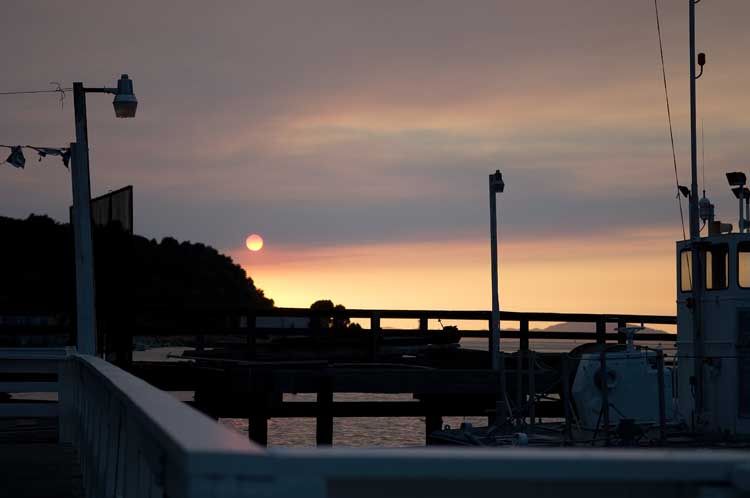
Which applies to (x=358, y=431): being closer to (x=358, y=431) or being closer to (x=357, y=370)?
(x=358, y=431)

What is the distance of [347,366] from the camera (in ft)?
80.1

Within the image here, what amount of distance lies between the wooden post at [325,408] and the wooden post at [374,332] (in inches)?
129

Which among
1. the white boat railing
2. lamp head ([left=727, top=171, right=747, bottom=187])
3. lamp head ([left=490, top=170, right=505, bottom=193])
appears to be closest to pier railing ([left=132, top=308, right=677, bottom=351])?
lamp head ([left=490, top=170, right=505, bottom=193])

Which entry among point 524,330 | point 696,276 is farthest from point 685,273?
point 524,330

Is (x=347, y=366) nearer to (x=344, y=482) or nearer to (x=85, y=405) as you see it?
(x=85, y=405)

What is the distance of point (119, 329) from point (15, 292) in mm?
38209

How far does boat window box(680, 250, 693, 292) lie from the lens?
47.4 ft

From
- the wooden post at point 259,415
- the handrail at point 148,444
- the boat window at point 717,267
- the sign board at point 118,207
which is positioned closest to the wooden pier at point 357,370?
the wooden post at point 259,415

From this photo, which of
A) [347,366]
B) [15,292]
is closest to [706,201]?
[347,366]

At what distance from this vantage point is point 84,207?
13.9 metres

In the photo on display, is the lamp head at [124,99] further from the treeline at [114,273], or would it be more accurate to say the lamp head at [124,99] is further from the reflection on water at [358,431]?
the reflection on water at [358,431]

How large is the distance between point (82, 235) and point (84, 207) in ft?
1.31

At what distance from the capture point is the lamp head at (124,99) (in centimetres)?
1373

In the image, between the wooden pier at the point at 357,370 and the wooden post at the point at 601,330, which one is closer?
the wooden pier at the point at 357,370
